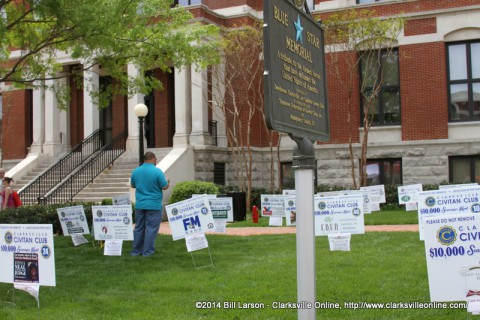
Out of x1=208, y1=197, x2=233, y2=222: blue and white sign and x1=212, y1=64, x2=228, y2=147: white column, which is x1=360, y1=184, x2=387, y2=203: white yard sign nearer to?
x1=208, y1=197, x2=233, y2=222: blue and white sign

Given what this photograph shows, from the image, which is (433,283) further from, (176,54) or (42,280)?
(176,54)

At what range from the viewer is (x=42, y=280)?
21.4 ft

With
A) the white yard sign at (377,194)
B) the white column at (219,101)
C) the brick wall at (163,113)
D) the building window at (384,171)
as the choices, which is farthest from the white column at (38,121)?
the white yard sign at (377,194)

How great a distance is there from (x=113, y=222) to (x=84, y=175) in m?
13.0

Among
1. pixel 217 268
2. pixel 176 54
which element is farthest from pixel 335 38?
pixel 217 268

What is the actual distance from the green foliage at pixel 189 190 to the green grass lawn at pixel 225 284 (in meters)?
7.51

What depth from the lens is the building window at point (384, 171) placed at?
72.4 feet

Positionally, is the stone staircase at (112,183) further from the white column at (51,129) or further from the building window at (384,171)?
the building window at (384,171)

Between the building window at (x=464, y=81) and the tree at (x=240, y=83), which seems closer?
the tree at (x=240, y=83)

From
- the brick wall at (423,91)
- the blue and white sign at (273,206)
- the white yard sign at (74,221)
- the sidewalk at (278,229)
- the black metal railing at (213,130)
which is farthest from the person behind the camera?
the black metal railing at (213,130)

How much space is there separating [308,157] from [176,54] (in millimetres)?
9097

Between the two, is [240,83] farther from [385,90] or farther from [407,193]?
[407,193]

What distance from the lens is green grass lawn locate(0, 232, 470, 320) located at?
6.28 meters

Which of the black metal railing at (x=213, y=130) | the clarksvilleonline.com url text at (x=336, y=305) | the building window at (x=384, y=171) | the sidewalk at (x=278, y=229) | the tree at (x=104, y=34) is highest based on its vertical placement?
the tree at (x=104, y=34)
